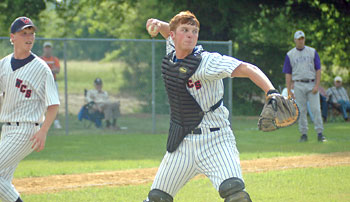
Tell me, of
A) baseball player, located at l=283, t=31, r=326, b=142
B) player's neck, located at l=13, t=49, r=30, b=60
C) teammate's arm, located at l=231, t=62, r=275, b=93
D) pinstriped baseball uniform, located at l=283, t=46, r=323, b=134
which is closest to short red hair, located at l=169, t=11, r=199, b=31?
teammate's arm, located at l=231, t=62, r=275, b=93

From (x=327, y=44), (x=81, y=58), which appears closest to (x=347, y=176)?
(x=81, y=58)

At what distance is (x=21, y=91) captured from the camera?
5559 mm

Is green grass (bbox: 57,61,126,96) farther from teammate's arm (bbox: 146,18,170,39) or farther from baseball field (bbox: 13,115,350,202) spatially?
teammate's arm (bbox: 146,18,170,39)

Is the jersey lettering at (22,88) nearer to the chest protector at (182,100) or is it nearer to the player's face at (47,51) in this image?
the chest protector at (182,100)

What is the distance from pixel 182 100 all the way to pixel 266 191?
9.58ft

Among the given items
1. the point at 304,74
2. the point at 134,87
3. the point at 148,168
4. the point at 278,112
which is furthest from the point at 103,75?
the point at 278,112

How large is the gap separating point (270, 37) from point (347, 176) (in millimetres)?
22840

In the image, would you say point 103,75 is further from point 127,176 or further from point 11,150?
point 11,150

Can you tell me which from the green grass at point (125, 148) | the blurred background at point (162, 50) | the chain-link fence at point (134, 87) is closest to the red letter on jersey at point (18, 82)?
the green grass at point (125, 148)

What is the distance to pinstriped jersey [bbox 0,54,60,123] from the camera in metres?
5.54

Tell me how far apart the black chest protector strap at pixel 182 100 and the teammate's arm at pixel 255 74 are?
0.42 meters

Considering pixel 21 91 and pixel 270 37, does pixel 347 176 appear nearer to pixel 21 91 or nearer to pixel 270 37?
pixel 21 91

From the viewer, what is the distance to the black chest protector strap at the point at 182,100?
4.84 meters

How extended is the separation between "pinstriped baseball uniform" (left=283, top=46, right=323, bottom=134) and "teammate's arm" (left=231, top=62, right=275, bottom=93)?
8.06 metres
